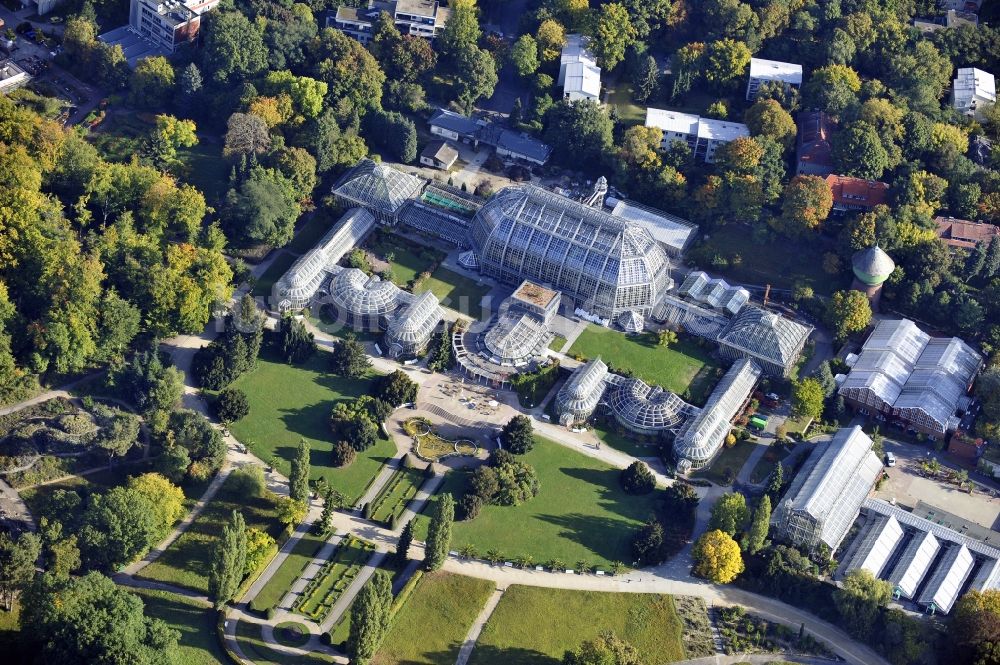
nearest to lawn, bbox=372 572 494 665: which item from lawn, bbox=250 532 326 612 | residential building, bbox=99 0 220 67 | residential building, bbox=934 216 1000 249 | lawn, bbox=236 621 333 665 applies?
lawn, bbox=236 621 333 665

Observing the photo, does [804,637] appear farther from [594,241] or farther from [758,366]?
[594,241]

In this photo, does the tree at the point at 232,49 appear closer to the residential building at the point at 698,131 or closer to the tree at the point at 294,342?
the tree at the point at 294,342

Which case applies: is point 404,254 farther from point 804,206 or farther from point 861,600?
point 861,600

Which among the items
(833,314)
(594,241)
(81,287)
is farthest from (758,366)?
(81,287)

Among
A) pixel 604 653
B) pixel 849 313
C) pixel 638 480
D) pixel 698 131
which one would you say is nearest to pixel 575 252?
pixel 638 480

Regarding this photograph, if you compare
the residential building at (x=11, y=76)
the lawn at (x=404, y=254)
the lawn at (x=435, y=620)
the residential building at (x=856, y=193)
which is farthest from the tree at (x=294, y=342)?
the residential building at (x=856, y=193)

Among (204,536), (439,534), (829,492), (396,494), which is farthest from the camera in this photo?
(396,494)
